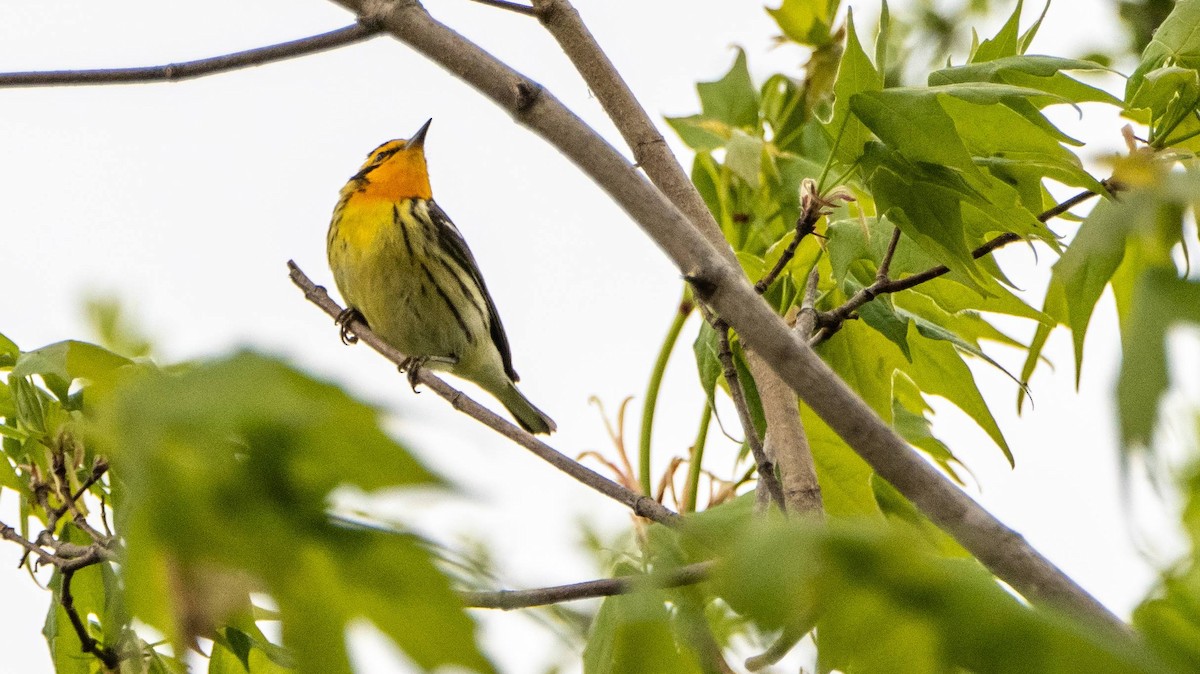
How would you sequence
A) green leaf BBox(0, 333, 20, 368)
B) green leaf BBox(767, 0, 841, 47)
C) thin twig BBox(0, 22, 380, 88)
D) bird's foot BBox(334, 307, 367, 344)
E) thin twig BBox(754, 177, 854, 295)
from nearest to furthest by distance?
1. thin twig BBox(0, 22, 380, 88)
2. thin twig BBox(754, 177, 854, 295)
3. green leaf BBox(0, 333, 20, 368)
4. green leaf BBox(767, 0, 841, 47)
5. bird's foot BBox(334, 307, 367, 344)

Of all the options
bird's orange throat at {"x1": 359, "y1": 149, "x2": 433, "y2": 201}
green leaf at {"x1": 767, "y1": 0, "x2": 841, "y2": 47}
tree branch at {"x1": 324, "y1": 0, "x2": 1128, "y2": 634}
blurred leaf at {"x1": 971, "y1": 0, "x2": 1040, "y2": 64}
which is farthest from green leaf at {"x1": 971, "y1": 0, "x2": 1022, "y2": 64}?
bird's orange throat at {"x1": 359, "y1": 149, "x2": 433, "y2": 201}

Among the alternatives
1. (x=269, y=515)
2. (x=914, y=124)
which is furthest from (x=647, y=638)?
(x=914, y=124)

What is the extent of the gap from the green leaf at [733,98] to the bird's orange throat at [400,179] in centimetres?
301

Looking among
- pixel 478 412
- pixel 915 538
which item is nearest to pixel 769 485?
pixel 478 412

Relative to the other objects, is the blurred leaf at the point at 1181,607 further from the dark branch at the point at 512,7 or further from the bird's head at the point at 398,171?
the bird's head at the point at 398,171

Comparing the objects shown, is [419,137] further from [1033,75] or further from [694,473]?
[1033,75]

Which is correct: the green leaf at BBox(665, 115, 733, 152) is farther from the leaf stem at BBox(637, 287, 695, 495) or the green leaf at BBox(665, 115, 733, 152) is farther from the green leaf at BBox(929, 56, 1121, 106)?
the green leaf at BBox(929, 56, 1121, 106)

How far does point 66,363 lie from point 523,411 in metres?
5.62

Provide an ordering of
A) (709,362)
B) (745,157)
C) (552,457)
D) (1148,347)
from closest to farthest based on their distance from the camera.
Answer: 1. (1148,347)
2. (552,457)
3. (709,362)
4. (745,157)

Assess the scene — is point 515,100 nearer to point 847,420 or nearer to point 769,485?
point 847,420

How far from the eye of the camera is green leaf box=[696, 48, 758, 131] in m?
3.75

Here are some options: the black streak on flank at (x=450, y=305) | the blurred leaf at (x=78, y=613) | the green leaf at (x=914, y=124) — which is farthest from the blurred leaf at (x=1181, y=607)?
the black streak on flank at (x=450, y=305)

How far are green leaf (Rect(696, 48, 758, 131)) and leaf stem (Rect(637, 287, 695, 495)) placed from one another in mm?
832

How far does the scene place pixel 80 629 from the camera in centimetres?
251
